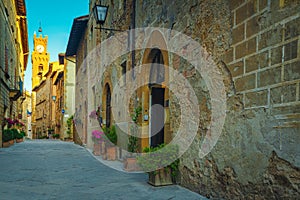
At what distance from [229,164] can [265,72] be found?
108 cm

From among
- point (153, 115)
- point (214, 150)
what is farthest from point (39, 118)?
point (214, 150)

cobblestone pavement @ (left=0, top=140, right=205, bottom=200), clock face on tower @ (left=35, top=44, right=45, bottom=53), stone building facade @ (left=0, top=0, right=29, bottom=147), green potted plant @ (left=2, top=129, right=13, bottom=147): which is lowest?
green potted plant @ (left=2, top=129, right=13, bottom=147)

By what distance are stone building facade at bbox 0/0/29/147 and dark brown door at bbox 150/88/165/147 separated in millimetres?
9053

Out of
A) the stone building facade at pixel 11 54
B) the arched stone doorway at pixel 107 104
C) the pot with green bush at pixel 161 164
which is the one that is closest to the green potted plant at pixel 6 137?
the stone building facade at pixel 11 54

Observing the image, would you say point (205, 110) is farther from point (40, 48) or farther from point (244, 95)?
point (40, 48)

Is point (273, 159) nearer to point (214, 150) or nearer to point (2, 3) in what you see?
point (214, 150)

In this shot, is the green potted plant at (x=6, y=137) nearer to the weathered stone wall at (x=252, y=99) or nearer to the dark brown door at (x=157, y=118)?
the dark brown door at (x=157, y=118)

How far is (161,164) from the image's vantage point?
395 centimetres

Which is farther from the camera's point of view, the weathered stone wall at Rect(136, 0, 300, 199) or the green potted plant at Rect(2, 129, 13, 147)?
the green potted plant at Rect(2, 129, 13, 147)

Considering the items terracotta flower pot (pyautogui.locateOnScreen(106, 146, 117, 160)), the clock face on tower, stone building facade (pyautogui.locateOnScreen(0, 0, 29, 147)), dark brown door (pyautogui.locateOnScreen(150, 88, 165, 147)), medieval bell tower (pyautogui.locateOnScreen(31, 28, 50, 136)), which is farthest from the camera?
the clock face on tower

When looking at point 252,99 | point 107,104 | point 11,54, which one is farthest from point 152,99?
point 11,54

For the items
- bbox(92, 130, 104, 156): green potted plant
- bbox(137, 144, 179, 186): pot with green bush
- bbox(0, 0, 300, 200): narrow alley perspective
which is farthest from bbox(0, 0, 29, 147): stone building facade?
bbox(137, 144, 179, 186): pot with green bush

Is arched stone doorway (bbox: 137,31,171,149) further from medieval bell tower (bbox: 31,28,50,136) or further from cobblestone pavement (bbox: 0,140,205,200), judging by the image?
medieval bell tower (bbox: 31,28,50,136)

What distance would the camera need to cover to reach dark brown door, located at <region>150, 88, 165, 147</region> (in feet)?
19.4
